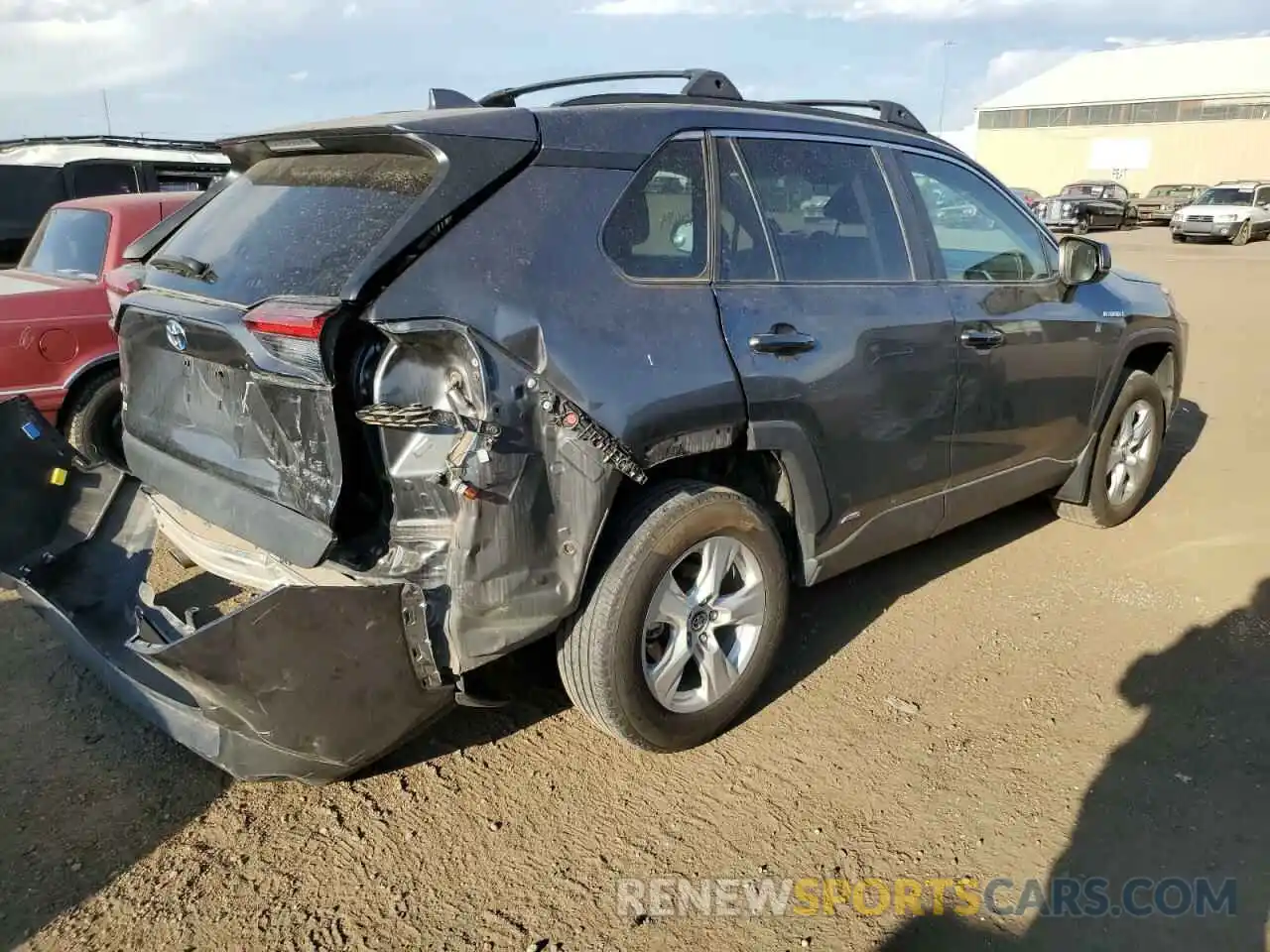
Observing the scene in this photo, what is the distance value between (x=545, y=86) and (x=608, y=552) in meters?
A: 1.90

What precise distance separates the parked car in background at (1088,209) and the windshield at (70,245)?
2961 centimetres

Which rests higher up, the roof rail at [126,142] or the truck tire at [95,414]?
the roof rail at [126,142]

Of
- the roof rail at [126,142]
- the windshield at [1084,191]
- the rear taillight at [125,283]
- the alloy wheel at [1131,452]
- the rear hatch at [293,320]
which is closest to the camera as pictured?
the rear hatch at [293,320]

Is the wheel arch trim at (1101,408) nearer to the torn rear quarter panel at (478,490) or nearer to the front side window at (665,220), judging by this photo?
the front side window at (665,220)

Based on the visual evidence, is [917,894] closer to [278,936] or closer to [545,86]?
[278,936]

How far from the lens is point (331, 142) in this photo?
278 cm

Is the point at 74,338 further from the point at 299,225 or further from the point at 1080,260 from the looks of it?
the point at 1080,260

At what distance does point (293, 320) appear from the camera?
2295mm

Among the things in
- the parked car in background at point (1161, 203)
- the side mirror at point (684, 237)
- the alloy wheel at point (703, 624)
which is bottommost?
the parked car in background at point (1161, 203)

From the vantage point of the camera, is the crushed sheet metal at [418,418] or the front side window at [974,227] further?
the front side window at [974,227]

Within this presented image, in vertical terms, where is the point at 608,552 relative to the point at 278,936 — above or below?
above

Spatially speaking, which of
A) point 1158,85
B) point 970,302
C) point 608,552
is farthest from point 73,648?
point 1158,85

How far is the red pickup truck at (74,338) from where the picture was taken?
203 inches

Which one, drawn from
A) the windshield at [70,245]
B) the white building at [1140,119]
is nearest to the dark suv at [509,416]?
the windshield at [70,245]
